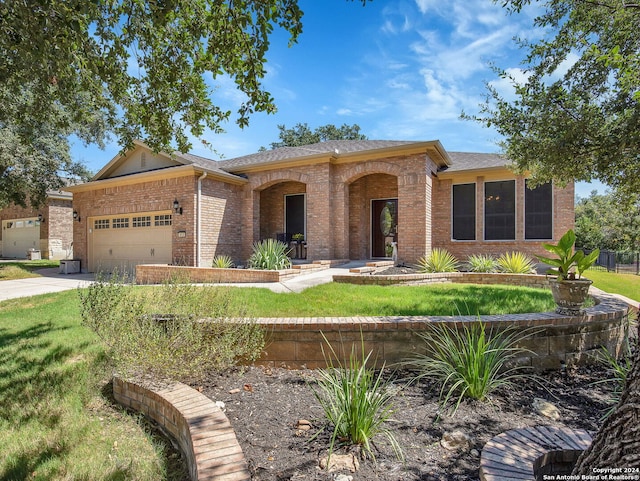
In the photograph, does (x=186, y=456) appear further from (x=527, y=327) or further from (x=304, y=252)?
(x=304, y=252)

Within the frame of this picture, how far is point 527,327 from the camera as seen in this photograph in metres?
3.96

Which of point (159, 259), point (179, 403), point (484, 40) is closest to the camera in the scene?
point (179, 403)

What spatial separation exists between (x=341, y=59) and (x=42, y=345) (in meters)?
8.35

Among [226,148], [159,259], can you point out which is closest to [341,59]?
[226,148]

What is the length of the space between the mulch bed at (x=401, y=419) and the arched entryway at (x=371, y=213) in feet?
32.4

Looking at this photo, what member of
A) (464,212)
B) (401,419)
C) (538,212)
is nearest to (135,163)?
(464,212)

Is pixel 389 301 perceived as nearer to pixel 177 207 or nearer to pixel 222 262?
pixel 222 262

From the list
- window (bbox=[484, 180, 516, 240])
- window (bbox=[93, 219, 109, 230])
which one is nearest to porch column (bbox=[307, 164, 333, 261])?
window (bbox=[484, 180, 516, 240])

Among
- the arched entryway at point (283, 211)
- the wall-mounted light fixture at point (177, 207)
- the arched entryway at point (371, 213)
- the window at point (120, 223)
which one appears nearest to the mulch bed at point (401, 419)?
the wall-mounted light fixture at point (177, 207)

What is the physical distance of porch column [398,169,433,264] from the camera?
1107 centimetres

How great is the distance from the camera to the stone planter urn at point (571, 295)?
4309 mm

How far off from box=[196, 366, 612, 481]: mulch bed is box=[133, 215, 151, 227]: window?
11415 mm

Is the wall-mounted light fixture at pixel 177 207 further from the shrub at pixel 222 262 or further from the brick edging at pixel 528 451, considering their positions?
the brick edging at pixel 528 451

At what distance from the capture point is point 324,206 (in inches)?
477
